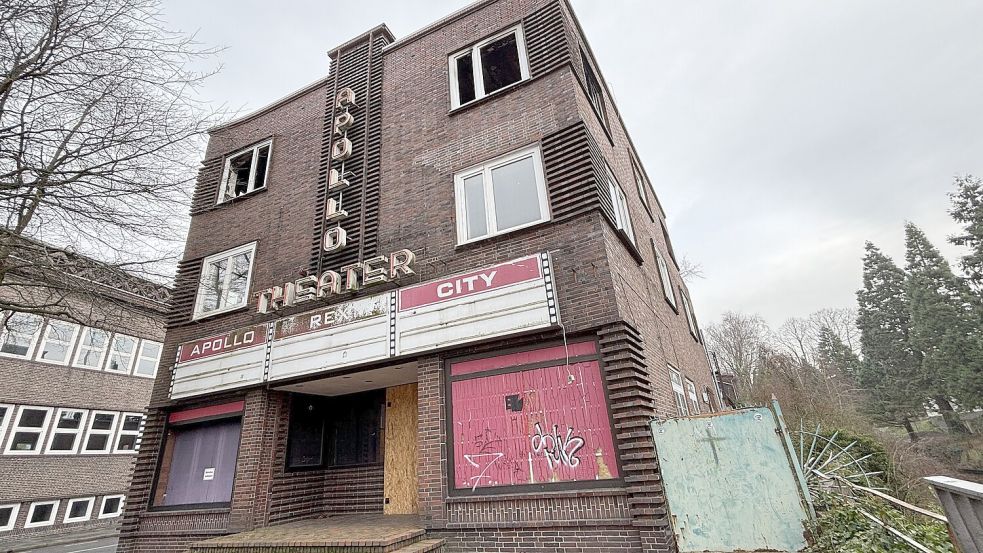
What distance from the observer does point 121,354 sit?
2145 cm

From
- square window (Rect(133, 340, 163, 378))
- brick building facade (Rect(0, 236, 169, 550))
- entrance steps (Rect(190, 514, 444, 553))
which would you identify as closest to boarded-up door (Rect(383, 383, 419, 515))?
entrance steps (Rect(190, 514, 444, 553))

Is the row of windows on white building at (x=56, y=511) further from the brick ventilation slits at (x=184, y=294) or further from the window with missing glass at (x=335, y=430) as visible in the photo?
the window with missing glass at (x=335, y=430)

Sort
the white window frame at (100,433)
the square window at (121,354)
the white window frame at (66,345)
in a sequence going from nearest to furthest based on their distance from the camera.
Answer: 1. the white window frame at (66,345)
2. the white window frame at (100,433)
3. the square window at (121,354)

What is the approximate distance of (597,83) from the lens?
39.1ft

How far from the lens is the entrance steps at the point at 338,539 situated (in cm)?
588

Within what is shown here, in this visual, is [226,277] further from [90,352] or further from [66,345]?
[90,352]

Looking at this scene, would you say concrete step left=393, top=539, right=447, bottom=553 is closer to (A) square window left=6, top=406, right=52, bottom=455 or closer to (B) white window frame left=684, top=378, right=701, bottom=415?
(B) white window frame left=684, top=378, right=701, bottom=415

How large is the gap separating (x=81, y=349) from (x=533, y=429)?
2319 centimetres

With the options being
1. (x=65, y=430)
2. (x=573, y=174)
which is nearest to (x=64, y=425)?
(x=65, y=430)

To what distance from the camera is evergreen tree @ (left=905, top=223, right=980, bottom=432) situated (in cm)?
3191

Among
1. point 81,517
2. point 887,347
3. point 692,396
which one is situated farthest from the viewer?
point 887,347

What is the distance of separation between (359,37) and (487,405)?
36.5 feet

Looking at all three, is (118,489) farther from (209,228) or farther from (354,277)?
(354,277)

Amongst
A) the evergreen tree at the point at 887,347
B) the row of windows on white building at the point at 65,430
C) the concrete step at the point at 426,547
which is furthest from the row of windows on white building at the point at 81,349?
the evergreen tree at the point at 887,347
